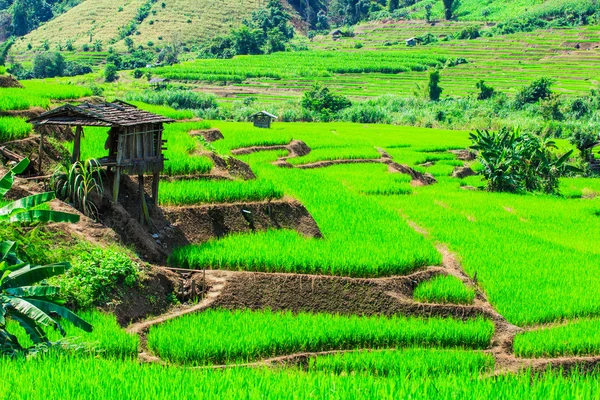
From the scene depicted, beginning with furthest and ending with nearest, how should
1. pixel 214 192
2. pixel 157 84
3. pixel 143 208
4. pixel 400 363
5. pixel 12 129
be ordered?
pixel 157 84
pixel 214 192
pixel 12 129
pixel 143 208
pixel 400 363

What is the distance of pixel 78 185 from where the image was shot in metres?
12.7

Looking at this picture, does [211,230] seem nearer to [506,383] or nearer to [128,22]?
[506,383]

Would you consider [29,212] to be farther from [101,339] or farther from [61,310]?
[101,339]

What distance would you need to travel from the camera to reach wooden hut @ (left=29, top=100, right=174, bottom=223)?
13.1 m

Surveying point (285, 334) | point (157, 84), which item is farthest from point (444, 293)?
point (157, 84)

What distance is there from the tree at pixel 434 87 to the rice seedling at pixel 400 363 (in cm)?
5387

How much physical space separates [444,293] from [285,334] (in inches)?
138

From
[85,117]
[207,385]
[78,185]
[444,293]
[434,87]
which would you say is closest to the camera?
[207,385]

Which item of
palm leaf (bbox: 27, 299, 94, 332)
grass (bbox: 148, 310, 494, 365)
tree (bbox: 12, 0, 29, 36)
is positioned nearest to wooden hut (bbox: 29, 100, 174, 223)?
grass (bbox: 148, 310, 494, 365)

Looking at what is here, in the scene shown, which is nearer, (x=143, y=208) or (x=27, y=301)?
(x=27, y=301)

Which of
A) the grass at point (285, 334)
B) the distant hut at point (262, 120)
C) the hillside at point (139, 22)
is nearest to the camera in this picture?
the grass at point (285, 334)

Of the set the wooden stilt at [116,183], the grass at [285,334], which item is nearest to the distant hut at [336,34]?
the wooden stilt at [116,183]

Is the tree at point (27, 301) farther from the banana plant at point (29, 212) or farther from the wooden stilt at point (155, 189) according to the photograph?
the wooden stilt at point (155, 189)

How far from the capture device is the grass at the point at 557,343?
1177 cm
